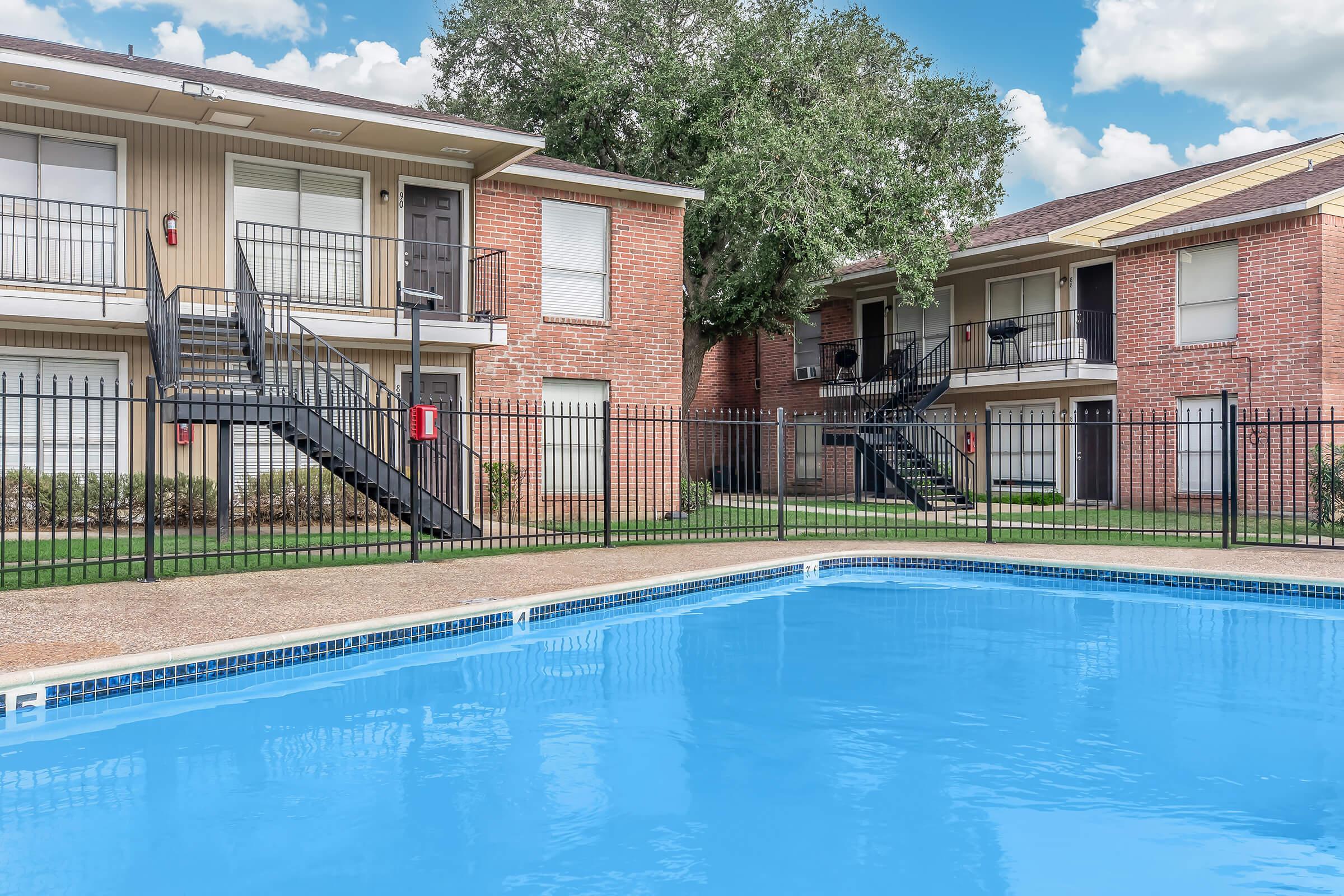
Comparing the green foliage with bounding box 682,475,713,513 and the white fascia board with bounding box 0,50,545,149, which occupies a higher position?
the white fascia board with bounding box 0,50,545,149

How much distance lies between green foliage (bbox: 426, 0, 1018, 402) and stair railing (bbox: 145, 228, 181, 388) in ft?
31.1

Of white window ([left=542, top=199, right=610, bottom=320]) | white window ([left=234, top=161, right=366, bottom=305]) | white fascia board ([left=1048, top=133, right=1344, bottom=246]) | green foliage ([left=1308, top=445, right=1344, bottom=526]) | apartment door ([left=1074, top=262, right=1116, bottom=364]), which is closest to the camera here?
green foliage ([left=1308, top=445, right=1344, bottom=526])

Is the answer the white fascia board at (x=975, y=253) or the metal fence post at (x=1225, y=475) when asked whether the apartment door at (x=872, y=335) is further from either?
the metal fence post at (x=1225, y=475)

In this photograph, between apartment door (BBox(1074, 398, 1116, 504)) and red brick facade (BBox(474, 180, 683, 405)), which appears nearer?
red brick facade (BBox(474, 180, 683, 405))

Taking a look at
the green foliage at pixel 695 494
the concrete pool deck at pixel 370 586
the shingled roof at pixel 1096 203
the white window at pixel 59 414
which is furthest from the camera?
the shingled roof at pixel 1096 203

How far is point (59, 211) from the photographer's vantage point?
13438 millimetres

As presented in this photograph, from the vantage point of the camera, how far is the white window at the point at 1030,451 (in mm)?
21922

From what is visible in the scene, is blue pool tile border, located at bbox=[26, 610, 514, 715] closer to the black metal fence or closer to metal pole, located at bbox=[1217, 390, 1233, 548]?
the black metal fence

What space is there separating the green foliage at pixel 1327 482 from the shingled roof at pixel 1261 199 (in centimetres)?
445

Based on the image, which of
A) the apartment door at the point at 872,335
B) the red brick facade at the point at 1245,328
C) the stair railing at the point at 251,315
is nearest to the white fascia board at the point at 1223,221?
the red brick facade at the point at 1245,328

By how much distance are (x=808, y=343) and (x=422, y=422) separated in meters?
19.1

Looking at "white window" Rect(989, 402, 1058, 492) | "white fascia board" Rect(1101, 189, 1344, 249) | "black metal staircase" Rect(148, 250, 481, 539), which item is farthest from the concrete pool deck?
"white window" Rect(989, 402, 1058, 492)

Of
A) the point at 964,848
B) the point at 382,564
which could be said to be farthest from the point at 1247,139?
the point at 964,848

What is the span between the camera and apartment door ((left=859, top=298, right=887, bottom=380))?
26016mm
